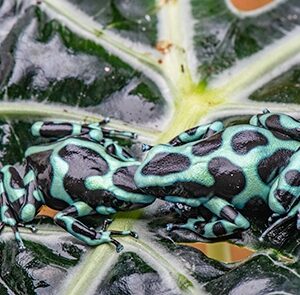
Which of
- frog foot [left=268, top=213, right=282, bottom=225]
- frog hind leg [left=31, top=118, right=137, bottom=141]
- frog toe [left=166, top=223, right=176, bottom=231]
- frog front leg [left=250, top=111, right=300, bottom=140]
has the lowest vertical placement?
frog toe [left=166, top=223, right=176, bottom=231]

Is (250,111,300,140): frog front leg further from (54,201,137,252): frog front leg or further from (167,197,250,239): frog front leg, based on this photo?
(54,201,137,252): frog front leg

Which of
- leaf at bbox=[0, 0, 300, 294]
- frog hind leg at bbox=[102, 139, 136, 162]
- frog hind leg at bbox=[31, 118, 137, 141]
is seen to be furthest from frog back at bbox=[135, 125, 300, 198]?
frog hind leg at bbox=[31, 118, 137, 141]

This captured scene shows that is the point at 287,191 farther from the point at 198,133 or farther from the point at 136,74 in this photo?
the point at 136,74

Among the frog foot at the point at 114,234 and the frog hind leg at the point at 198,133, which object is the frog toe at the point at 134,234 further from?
the frog hind leg at the point at 198,133

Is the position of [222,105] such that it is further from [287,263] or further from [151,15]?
[287,263]

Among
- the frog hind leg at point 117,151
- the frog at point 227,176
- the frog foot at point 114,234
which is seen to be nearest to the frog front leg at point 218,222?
the frog at point 227,176

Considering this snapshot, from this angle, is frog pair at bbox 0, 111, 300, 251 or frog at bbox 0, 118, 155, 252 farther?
frog at bbox 0, 118, 155, 252

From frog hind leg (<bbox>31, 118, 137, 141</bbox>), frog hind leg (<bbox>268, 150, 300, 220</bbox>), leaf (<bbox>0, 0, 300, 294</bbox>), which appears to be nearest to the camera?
frog hind leg (<bbox>268, 150, 300, 220</bbox>)

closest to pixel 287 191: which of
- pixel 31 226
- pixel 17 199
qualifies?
pixel 31 226
